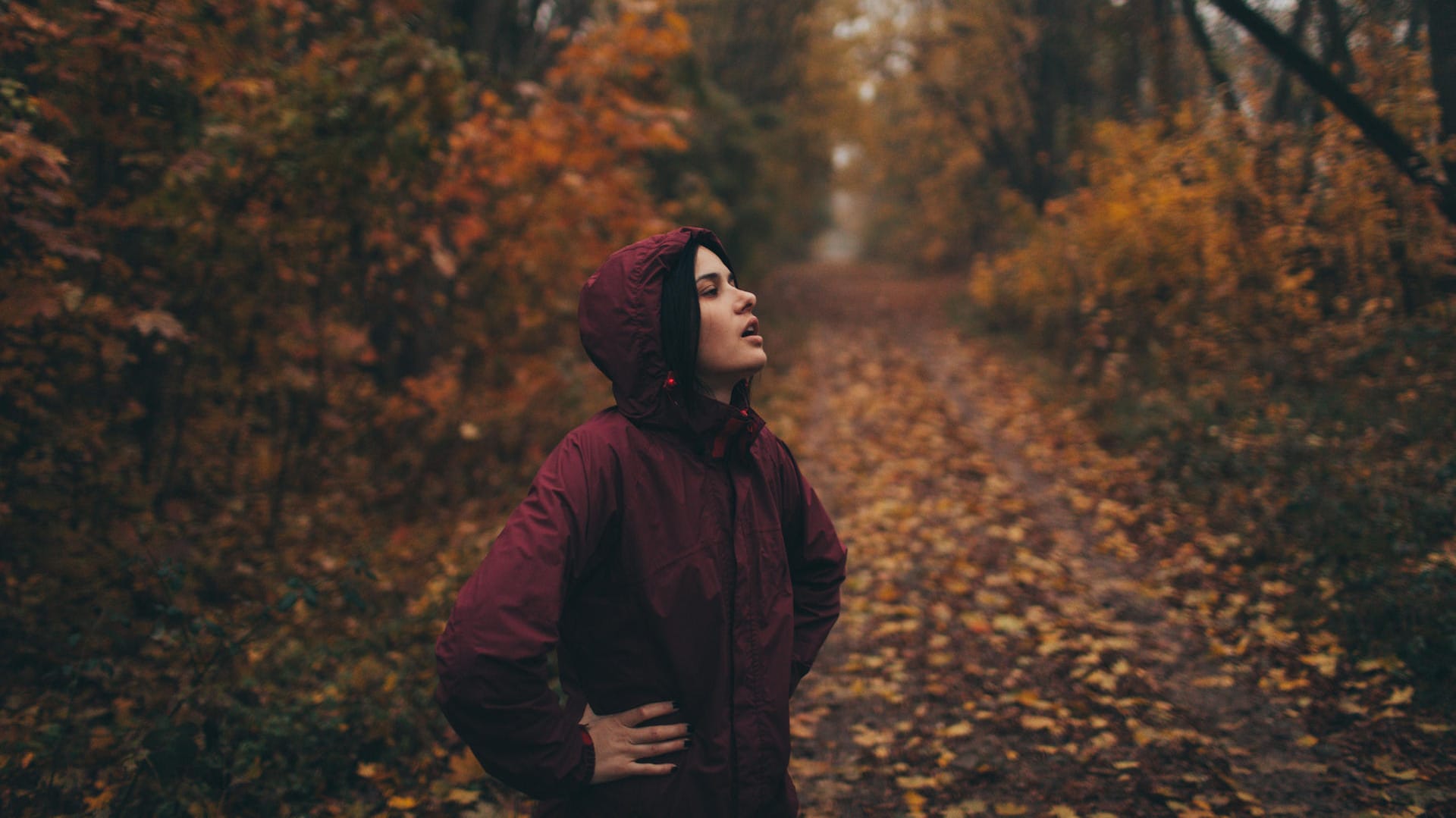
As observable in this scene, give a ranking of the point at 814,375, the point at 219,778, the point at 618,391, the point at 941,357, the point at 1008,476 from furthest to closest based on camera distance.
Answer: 1. the point at 941,357
2. the point at 814,375
3. the point at 1008,476
4. the point at 219,778
5. the point at 618,391

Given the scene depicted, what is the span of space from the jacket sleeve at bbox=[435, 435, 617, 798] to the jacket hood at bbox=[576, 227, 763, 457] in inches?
10.0

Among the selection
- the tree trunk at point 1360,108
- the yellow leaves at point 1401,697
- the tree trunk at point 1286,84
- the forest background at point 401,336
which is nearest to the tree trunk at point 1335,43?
the forest background at point 401,336

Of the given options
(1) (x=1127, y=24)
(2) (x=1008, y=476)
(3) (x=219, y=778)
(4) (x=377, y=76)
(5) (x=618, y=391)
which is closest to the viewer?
(5) (x=618, y=391)

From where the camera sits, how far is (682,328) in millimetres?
1865

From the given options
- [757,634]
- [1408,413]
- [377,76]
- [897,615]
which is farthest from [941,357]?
[757,634]

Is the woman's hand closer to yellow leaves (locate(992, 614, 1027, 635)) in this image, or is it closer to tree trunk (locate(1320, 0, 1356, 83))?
yellow leaves (locate(992, 614, 1027, 635))

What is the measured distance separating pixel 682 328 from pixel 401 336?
681cm

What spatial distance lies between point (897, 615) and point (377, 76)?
521 cm

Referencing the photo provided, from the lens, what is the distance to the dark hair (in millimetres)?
1862

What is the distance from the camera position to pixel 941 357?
14461 mm

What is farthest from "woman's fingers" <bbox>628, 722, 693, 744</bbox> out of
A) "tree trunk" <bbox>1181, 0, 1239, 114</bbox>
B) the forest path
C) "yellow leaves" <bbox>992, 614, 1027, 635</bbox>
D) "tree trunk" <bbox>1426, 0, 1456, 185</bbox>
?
"tree trunk" <bbox>1181, 0, 1239, 114</bbox>

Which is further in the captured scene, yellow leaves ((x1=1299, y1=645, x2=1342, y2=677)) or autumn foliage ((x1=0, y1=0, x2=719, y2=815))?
yellow leaves ((x1=1299, y1=645, x2=1342, y2=677))

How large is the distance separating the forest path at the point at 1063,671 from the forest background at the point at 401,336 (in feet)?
1.56

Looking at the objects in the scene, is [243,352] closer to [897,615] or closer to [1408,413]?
[897,615]
